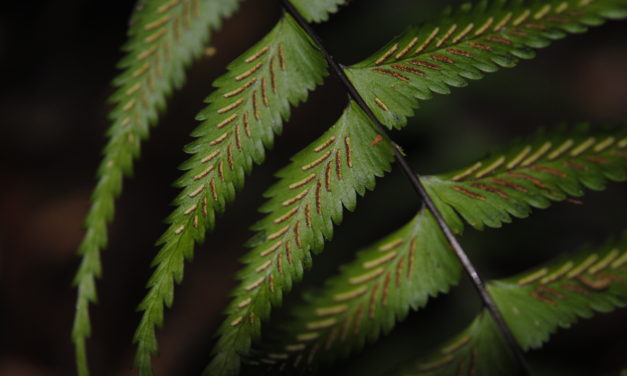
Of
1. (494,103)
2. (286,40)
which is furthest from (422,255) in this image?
(494,103)

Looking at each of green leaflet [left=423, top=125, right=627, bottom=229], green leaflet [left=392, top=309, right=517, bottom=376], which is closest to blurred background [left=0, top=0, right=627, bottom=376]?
green leaflet [left=392, top=309, right=517, bottom=376]

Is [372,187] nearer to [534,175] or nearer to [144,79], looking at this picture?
[534,175]

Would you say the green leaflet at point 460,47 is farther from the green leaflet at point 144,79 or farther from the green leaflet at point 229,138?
the green leaflet at point 144,79

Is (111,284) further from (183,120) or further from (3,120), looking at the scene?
(3,120)

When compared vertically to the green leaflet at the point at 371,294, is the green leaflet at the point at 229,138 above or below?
above

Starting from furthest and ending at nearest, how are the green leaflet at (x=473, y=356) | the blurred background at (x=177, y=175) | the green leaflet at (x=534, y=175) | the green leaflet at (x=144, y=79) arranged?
the blurred background at (x=177, y=175) < the green leaflet at (x=144, y=79) < the green leaflet at (x=473, y=356) < the green leaflet at (x=534, y=175)

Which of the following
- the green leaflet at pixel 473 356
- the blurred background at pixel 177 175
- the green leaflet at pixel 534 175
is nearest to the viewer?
the green leaflet at pixel 534 175

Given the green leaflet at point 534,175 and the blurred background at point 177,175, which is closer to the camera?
the green leaflet at point 534,175

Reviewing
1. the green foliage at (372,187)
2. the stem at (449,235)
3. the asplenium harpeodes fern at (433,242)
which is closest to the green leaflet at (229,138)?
the green foliage at (372,187)
